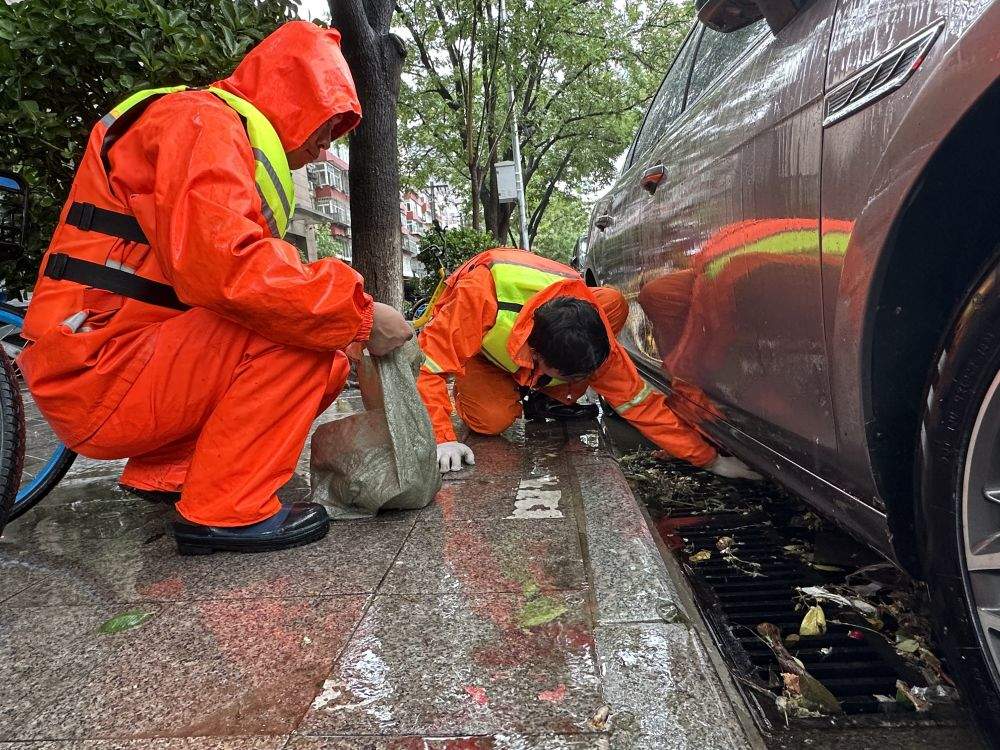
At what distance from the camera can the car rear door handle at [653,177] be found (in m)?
2.37

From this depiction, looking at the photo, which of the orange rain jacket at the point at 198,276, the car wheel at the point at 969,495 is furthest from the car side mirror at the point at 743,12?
the orange rain jacket at the point at 198,276

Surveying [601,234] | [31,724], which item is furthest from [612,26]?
[31,724]

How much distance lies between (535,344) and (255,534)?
51.8 inches

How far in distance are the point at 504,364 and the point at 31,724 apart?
230 centimetres

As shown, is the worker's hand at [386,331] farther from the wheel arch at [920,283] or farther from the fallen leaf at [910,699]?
the fallen leaf at [910,699]

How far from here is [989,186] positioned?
0.98m

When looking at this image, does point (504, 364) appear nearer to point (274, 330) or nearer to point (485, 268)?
point (485, 268)

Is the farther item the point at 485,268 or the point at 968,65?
the point at 485,268

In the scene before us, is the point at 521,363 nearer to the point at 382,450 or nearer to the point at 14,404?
the point at 382,450

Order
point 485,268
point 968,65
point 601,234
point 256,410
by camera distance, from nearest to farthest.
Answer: point 968,65
point 256,410
point 485,268
point 601,234

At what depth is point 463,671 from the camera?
1.31 metres

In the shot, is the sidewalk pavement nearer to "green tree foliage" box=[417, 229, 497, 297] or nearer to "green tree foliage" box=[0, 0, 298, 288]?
"green tree foliage" box=[0, 0, 298, 288]

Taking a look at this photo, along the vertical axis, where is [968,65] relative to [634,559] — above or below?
above

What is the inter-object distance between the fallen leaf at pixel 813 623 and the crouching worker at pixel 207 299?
1337 millimetres
